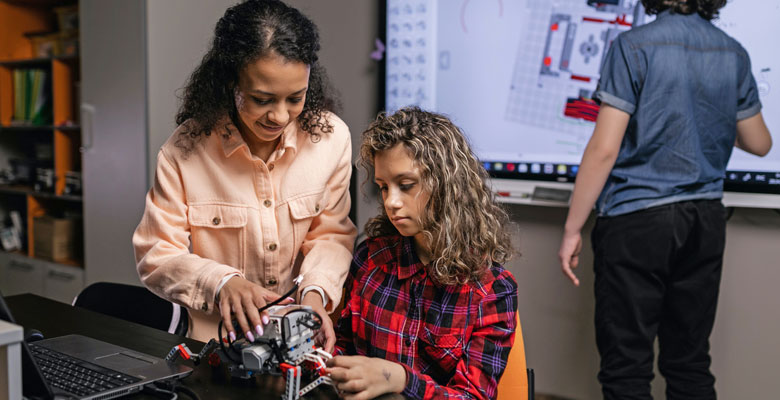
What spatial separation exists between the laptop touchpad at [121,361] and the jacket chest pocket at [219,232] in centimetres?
33

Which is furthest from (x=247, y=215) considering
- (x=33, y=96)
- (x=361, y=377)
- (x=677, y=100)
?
(x=33, y=96)

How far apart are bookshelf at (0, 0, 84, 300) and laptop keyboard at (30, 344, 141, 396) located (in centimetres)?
241

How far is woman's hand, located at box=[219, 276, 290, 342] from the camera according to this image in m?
0.98

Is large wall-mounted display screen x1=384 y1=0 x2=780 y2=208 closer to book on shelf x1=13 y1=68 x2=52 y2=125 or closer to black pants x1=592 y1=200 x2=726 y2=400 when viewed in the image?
black pants x1=592 y1=200 x2=726 y2=400

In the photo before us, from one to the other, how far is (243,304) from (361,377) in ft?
0.86

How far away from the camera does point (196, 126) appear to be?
1.30m

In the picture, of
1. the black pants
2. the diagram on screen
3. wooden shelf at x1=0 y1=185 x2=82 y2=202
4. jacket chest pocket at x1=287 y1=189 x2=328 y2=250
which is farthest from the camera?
wooden shelf at x1=0 y1=185 x2=82 y2=202

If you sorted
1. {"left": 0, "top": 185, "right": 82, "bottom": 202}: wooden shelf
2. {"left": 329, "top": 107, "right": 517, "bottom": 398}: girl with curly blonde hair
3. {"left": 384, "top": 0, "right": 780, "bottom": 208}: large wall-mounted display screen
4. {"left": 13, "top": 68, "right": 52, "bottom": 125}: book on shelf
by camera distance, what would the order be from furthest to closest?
{"left": 13, "top": 68, "right": 52, "bottom": 125}: book on shelf → {"left": 0, "top": 185, "right": 82, "bottom": 202}: wooden shelf → {"left": 384, "top": 0, "right": 780, "bottom": 208}: large wall-mounted display screen → {"left": 329, "top": 107, "right": 517, "bottom": 398}: girl with curly blonde hair

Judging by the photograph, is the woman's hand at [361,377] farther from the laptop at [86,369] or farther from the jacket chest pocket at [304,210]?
the jacket chest pocket at [304,210]

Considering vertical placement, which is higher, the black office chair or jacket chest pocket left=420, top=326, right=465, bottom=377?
jacket chest pocket left=420, top=326, right=465, bottom=377

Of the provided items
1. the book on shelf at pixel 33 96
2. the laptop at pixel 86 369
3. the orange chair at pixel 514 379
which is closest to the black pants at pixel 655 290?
the orange chair at pixel 514 379

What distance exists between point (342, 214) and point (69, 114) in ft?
8.87

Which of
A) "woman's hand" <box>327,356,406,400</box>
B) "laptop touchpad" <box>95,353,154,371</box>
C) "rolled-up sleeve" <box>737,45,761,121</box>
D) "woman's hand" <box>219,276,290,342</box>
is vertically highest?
"rolled-up sleeve" <box>737,45,761,121</box>

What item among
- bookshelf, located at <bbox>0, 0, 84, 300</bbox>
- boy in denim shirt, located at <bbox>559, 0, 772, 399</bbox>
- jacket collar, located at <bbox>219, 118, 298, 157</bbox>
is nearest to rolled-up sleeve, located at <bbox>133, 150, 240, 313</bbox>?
jacket collar, located at <bbox>219, 118, 298, 157</bbox>
